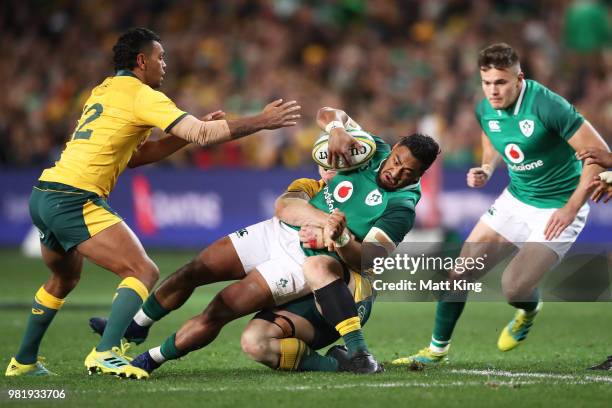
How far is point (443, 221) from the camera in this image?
15930 mm

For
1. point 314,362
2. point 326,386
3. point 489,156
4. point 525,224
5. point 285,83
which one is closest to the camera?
point 326,386

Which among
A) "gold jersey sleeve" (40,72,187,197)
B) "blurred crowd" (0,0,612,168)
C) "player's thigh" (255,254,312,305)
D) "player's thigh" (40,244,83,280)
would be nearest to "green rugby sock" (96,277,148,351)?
"player's thigh" (40,244,83,280)

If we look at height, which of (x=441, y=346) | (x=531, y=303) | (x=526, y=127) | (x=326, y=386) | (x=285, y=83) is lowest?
(x=441, y=346)

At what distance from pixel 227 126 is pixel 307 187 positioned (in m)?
1.05

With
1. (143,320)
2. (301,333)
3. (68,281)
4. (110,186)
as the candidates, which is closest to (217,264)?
(143,320)

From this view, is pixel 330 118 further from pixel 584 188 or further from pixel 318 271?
pixel 584 188

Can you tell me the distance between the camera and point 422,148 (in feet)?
22.5

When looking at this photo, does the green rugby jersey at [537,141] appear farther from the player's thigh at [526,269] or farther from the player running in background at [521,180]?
the player's thigh at [526,269]

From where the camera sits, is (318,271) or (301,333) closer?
(318,271)

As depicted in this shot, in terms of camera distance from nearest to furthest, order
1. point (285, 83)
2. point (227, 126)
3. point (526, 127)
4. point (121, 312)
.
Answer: point (121, 312)
point (227, 126)
point (526, 127)
point (285, 83)

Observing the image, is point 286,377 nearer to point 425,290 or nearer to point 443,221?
point 425,290

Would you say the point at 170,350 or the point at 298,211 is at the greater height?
the point at 298,211

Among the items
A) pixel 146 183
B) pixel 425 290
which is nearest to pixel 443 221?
pixel 146 183

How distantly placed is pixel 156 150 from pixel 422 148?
6.35 ft
